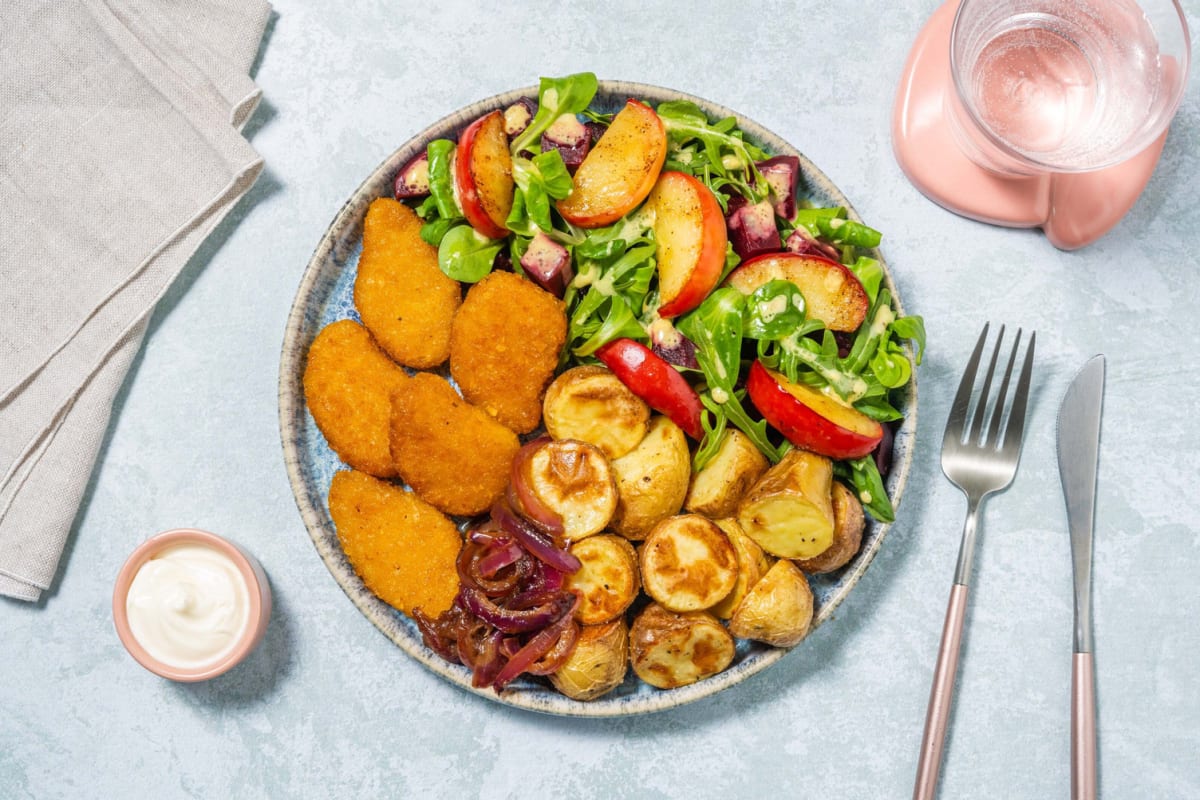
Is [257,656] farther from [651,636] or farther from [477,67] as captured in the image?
[477,67]

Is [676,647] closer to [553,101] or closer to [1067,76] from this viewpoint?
[553,101]

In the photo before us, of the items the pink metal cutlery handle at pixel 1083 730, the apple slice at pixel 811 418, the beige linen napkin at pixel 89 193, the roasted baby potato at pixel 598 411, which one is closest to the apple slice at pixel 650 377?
the roasted baby potato at pixel 598 411

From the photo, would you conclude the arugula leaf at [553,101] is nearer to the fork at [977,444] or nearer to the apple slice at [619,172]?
the apple slice at [619,172]

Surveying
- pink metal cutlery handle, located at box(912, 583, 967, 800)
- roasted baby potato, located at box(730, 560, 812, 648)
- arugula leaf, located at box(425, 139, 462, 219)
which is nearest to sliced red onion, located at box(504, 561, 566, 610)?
roasted baby potato, located at box(730, 560, 812, 648)

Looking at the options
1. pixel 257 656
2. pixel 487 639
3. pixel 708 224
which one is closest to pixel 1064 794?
pixel 487 639

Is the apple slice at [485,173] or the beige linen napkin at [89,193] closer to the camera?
the apple slice at [485,173]

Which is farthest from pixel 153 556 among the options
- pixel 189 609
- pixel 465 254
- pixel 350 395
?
pixel 465 254

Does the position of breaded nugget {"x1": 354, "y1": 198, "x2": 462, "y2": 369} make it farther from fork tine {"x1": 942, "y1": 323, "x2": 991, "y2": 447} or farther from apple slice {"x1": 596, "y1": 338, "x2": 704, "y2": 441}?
fork tine {"x1": 942, "y1": 323, "x2": 991, "y2": 447}

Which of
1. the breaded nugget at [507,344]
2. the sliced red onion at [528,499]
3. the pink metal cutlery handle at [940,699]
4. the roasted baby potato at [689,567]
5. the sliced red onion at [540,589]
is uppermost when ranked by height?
the breaded nugget at [507,344]
